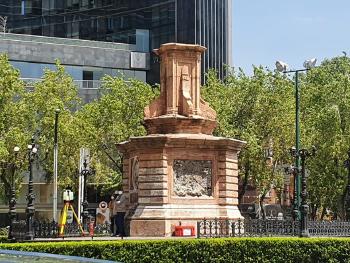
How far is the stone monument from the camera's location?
3098cm

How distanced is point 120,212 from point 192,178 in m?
3.83

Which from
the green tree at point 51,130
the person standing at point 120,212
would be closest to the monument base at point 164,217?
the person standing at point 120,212

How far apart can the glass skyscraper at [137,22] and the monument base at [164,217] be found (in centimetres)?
5508

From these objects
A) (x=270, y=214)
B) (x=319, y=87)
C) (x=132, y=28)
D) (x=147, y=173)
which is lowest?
(x=270, y=214)

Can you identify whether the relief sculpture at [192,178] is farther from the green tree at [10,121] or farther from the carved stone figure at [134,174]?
the green tree at [10,121]

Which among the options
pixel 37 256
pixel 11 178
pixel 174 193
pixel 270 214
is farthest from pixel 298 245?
pixel 270 214

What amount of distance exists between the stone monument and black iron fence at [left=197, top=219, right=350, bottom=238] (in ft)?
4.51

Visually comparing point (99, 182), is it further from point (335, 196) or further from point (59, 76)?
point (335, 196)

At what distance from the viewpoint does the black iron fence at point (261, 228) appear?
29.0 meters

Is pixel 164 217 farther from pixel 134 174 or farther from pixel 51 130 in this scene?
pixel 51 130

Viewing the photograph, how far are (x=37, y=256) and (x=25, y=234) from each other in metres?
24.7

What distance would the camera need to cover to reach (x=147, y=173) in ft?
103

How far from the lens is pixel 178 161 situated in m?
31.5

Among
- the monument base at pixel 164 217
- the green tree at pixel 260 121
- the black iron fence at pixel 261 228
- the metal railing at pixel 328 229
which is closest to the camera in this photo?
the black iron fence at pixel 261 228
